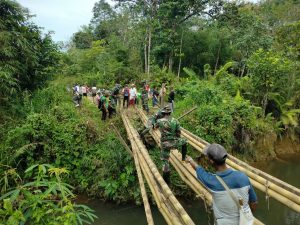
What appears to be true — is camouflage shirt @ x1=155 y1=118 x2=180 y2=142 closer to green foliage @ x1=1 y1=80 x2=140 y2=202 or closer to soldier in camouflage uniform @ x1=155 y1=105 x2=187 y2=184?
soldier in camouflage uniform @ x1=155 y1=105 x2=187 y2=184

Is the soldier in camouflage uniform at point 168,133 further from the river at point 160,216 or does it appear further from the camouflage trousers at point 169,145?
the river at point 160,216

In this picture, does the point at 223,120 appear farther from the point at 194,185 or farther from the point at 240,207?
the point at 240,207

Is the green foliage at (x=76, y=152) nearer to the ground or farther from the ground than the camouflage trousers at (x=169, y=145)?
nearer to the ground

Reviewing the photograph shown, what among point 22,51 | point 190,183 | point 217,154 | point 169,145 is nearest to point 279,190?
point 217,154

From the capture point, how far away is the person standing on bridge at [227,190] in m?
2.46

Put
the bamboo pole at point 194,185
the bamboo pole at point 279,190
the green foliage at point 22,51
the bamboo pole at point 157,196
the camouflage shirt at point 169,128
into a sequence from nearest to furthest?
the bamboo pole at point 279,190, the bamboo pole at point 157,196, the bamboo pole at point 194,185, the camouflage shirt at point 169,128, the green foliage at point 22,51

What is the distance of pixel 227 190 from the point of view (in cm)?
244

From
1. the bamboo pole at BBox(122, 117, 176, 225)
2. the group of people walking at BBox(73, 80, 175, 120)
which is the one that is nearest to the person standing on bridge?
the bamboo pole at BBox(122, 117, 176, 225)

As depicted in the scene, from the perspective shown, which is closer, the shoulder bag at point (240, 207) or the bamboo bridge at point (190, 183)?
the shoulder bag at point (240, 207)

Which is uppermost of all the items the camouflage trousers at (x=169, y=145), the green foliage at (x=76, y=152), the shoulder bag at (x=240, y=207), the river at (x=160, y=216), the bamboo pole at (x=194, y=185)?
the shoulder bag at (x=240, y=207)

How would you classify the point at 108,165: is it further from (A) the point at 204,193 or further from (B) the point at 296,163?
(B) the point at 296,163

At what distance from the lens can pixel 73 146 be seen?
9555 millimetres

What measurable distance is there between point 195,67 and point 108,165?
12.3 m

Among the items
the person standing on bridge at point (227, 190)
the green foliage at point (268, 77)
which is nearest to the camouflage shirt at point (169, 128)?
the person standing on bridge at point (227, 190)
